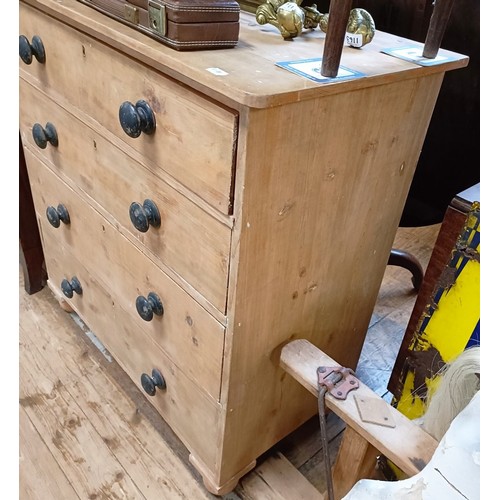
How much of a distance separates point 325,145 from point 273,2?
0.97ft

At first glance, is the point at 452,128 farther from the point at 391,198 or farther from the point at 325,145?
the point at 325,145

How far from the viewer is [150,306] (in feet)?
3.22

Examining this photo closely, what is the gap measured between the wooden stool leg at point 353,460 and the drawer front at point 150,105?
0.46 metres

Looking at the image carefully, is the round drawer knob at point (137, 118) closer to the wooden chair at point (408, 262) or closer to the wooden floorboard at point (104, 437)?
the wooden floorboard at point (104, 437)

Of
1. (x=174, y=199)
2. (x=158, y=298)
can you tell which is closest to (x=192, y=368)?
Answer: (x=158, y=298)

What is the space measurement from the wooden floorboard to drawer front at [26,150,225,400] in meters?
0.30

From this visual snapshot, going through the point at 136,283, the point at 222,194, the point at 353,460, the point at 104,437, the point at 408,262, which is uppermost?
the point at 222,194

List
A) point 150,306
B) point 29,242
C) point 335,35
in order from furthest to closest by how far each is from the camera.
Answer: point 29,242
point 150,306
point 335,35

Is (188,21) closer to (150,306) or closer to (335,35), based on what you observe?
(335,35)

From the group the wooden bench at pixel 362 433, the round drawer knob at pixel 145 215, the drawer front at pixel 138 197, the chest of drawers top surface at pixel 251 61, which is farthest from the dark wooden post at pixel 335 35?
the wooden bench at pixel 362 433

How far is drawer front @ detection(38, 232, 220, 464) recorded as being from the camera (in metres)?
1.02

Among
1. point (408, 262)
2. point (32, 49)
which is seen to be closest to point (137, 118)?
point (32, 49)

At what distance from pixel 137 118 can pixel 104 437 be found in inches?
31.8

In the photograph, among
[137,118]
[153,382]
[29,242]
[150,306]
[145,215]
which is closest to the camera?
[137,118]
